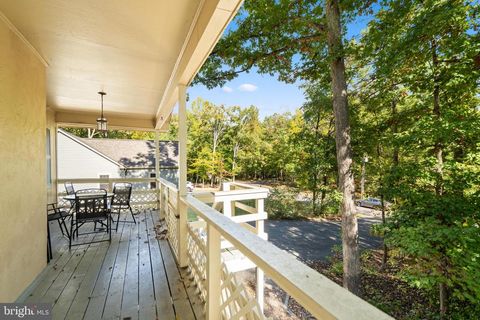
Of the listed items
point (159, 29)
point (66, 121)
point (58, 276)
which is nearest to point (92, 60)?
point (159, 29)

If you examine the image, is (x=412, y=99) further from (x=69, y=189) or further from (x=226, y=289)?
(x=69, y=189)

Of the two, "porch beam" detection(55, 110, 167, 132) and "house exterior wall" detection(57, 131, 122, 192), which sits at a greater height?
"porch beam" detection(55, 110, 167, 132)

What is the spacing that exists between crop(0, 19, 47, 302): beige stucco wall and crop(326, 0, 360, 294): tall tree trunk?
214 inches

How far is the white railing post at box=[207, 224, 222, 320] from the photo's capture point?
1.86 metres

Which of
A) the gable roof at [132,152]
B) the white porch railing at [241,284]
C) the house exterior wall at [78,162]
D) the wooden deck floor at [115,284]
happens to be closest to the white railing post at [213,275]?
the white porch railing at [241,284]

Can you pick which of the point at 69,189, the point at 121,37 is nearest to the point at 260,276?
the point at 121,37

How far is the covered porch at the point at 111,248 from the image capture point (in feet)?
5.60

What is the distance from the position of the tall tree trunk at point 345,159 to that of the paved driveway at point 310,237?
2.40 metres

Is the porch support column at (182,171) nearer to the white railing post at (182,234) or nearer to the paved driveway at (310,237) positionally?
the white railing post at (182,234)

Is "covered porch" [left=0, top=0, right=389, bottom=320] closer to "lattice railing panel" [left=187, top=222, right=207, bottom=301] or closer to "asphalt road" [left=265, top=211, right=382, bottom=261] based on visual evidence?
"lattice railing panel" [left=187, top=222, right=207, bottom=301]

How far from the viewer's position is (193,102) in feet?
70.7

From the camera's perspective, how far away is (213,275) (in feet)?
6.16

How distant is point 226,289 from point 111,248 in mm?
2763

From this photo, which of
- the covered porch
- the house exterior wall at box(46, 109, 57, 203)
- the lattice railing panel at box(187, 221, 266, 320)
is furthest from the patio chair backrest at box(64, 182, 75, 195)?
the lattice railing panel at box(187, 221, 266, 320)
